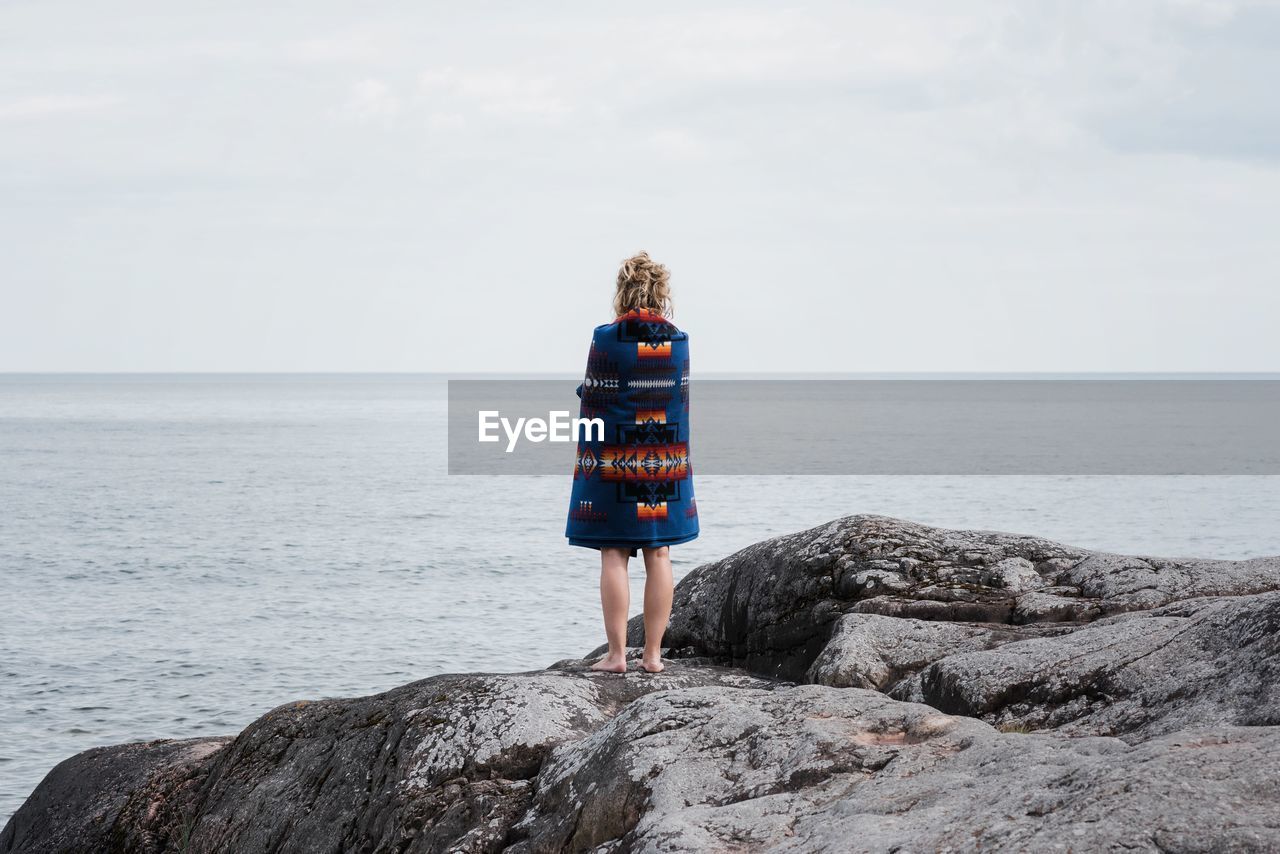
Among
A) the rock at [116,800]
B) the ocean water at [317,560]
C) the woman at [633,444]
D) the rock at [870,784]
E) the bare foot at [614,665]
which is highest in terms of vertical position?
the woman at [633,444]

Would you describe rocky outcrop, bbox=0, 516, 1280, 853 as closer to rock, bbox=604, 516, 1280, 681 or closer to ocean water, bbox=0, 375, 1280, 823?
rock, bbox=604, 516, 1280, 681

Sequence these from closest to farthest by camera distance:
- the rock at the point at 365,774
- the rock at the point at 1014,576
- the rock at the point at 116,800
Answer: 1. the rock at the point at 365,774
2. the rock at the point at 116,800
3. the rock at the point at 1014,576

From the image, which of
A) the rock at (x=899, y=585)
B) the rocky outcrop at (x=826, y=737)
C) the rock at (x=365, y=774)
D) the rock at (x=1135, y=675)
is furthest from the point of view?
the rock at (x=899, y=585)

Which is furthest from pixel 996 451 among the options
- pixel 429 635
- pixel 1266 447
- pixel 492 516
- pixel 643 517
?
pixel 643 517

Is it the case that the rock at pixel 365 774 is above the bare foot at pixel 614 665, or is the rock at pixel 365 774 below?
below

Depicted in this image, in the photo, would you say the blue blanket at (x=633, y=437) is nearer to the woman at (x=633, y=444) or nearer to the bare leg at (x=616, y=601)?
the woman at (x=633, y=444)

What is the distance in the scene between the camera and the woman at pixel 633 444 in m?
7.49

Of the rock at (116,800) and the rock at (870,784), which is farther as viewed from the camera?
the rock at (116,800)

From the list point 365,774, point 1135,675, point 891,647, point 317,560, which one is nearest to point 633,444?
point 891,647

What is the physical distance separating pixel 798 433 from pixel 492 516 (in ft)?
228

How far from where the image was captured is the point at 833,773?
4977mm

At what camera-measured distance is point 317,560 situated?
118 feet

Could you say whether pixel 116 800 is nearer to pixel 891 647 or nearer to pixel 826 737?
pixel 891 647

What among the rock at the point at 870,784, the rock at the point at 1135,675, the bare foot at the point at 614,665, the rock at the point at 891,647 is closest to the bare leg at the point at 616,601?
the bare foot at the point at 614,665
